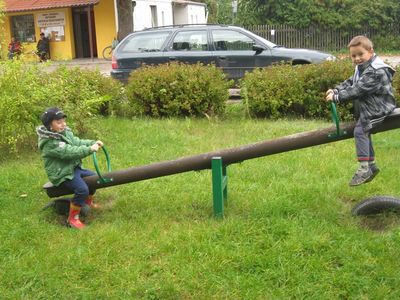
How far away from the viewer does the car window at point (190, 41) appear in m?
11.8

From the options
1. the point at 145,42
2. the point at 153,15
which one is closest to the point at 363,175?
the point at 145,42

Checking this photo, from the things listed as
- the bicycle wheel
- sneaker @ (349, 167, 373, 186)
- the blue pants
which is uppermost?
the bicycle wheel

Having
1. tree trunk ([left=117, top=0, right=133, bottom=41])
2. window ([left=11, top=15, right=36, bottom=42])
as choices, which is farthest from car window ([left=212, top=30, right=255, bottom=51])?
window ([left=11, top=15, right=36, bottom=42])

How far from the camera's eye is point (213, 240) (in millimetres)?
4211

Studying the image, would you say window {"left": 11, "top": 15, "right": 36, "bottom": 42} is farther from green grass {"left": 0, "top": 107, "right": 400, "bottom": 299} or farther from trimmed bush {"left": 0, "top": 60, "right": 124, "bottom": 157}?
green grass {"left": 0, "top": 107, "right": 400, "bottom": 299}

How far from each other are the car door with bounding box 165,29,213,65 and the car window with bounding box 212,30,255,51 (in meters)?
0.23

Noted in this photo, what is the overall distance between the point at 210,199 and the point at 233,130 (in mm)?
3163

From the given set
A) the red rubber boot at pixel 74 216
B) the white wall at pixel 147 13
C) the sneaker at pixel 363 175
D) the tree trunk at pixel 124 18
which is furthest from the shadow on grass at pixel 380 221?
the white wall at pixel 147 13

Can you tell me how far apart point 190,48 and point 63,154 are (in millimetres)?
7719

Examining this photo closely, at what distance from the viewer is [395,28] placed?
2834 cm

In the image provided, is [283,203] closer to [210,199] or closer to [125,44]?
[210,199]

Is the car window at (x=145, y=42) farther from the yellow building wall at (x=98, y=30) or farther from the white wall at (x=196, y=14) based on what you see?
the white wall at (x=196, y=14)

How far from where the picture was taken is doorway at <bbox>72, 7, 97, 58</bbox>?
28.6 meters

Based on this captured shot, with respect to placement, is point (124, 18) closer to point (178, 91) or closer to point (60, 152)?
point (178, 91)
